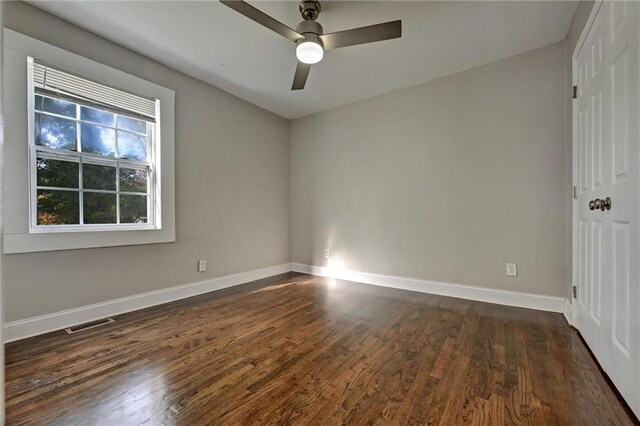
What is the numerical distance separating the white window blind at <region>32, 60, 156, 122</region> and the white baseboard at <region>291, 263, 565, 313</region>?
2853 mm

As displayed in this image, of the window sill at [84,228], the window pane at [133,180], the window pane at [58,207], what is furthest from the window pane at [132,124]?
the window sill at [84,228]

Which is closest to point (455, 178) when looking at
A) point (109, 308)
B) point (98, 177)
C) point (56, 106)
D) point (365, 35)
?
point (365, 35)

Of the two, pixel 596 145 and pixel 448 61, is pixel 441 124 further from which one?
pixel 596 145

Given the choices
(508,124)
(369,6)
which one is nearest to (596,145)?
(508,124)

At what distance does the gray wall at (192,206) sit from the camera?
6.87 ft

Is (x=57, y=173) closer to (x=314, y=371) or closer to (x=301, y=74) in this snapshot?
(x=301, y=74)

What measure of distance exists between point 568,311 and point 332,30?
304 cm

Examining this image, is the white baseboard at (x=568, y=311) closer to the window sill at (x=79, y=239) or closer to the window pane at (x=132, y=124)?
the window sill at (x=79, y=239)

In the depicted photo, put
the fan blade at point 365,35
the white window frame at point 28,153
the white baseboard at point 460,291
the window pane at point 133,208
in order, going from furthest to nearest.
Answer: the window pane at point 133,208
the white baseboard at point 460,291
the white window frame at point 28,153
the fan blade at point 365,35

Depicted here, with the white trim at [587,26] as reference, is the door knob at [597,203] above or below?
below

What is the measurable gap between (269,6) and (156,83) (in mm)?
1460

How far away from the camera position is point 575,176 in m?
2.17

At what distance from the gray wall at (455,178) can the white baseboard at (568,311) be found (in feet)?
0.38

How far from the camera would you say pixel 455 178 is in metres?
2.96
